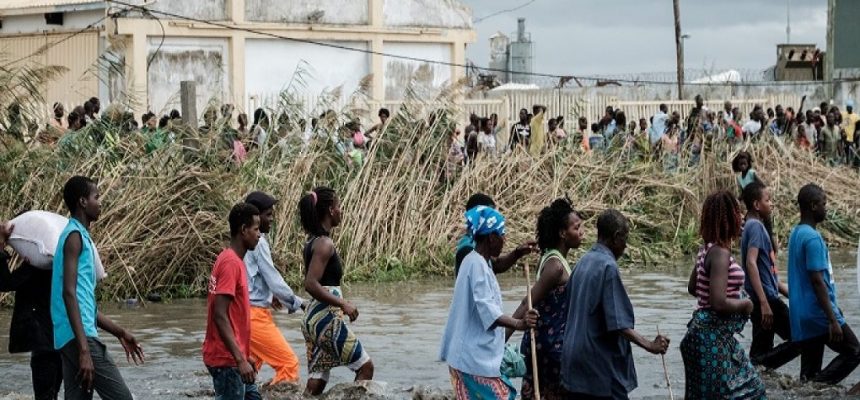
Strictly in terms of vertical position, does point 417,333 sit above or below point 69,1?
below

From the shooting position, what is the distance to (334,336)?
958 cm

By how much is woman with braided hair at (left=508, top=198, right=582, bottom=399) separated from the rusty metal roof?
2271 centimetres

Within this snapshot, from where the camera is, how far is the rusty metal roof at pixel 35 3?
1190 inches

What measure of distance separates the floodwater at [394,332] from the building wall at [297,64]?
545 inches

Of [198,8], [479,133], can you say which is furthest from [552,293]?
[198,8]

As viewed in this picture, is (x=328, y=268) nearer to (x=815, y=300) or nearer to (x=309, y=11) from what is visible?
(x=815, y=300)

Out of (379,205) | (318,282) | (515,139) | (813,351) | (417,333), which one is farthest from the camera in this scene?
(515,139)

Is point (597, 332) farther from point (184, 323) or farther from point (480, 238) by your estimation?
point (184, 323)

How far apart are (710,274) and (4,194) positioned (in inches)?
372

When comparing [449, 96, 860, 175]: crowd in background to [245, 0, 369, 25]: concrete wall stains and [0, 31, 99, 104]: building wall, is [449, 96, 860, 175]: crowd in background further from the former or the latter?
[0, 31, 99, 104]: building wall

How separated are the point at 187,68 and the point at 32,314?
22.2 meters

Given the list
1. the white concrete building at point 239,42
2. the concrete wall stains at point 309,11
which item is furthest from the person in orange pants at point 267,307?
the concrete wall stains at point 309,11

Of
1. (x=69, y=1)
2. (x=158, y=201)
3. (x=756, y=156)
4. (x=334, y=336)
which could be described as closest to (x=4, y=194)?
(x=158, y=201)

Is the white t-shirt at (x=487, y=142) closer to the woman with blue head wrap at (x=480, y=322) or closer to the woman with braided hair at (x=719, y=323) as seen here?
the woman with braided hair at (x=719, y=323)
